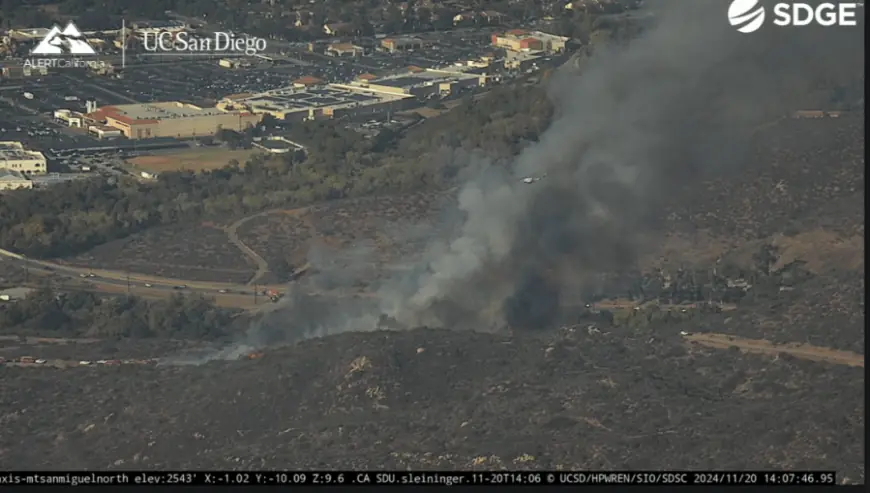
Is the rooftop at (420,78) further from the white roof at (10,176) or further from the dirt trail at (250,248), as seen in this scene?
the dirt trail at (250,248)

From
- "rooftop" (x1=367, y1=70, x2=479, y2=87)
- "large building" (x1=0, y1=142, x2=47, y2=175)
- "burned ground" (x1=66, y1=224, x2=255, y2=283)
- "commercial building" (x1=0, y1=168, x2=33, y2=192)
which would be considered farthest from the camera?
"rooftop" (x1=367, y1=70, x2=479, y2=87)

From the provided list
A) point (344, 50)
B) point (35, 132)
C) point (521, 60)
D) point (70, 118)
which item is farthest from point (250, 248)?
point (344, 50)

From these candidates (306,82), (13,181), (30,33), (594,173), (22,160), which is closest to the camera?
(594,173)

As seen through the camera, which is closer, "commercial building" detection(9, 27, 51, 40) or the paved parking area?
the paved parking area

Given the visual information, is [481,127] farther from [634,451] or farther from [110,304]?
[634,451]

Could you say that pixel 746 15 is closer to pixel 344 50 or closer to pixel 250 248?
pixel 250 248

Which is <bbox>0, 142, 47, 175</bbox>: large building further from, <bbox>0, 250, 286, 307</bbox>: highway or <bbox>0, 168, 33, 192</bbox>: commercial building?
<bbox>0, 250, 286, 307</bbox>: highway

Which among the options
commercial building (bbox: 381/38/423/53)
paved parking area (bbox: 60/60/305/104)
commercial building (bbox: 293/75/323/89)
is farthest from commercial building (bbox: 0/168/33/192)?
Result: commercial building (bbox: 381/38/423/53)
